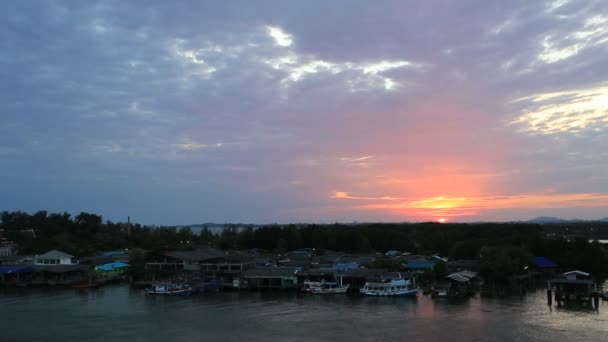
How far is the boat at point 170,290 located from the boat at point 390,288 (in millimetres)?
10449

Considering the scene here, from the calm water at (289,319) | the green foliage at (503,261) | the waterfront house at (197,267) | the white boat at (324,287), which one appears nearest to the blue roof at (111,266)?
the waterfront house at (197,267)

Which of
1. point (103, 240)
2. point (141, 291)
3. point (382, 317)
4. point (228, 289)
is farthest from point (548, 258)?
point (103, 240)

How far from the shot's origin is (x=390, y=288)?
28.0 metres

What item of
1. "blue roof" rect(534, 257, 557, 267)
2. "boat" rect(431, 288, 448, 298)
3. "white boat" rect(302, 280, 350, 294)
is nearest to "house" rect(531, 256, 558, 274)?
"blue roof" rect(534, 257, 557, 267)

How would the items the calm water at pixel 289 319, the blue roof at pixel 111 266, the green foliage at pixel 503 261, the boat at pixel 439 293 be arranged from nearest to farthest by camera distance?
the calm water at pixel 289 319
the boat at pixel 439 293
the green foliage at pixel 503 261
the blue roof at pixel 111 266

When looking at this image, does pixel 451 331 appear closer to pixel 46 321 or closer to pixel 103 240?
pixel 46 321

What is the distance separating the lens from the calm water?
1889cm

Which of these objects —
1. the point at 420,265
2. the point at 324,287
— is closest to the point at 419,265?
the point at 420,265

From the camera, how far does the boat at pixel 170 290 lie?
2970 cm

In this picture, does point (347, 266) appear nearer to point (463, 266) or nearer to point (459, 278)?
point (463, 266)

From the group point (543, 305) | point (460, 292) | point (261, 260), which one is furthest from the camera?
point (261, 260)

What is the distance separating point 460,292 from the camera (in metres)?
27.6

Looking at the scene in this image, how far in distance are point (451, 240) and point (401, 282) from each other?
23.6 m

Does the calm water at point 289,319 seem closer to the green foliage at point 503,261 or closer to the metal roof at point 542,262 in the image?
the green foliage at point 503,261
